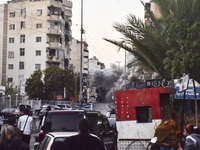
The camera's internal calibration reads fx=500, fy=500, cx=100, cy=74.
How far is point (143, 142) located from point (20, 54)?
7820 cm

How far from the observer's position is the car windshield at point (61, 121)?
14.5 meters

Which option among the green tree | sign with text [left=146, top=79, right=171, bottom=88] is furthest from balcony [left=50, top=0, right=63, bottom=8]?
sign with text [left=146, top=79, right=171, bottom=88]

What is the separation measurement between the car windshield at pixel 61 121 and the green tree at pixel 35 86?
6442cm

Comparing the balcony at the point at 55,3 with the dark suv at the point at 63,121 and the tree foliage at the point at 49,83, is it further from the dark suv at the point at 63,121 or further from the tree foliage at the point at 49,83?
the dark suv at the point at 63,121

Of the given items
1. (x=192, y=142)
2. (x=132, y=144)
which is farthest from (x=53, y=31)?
(x=192, y=142)

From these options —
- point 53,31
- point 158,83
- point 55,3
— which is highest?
point 55,3

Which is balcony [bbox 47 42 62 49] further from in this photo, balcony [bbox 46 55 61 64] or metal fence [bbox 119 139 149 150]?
metal fence [bbox 119 139 149 150]

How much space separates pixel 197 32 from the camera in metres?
15.0

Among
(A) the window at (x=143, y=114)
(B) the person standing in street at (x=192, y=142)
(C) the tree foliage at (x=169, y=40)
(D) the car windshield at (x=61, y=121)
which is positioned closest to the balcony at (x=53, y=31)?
(C) the tree foliage at (x=169, y=40)

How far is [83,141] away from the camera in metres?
7.10

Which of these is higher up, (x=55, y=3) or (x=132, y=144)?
(x=55, y=3)

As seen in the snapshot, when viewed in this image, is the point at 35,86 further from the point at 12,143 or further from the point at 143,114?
the point at 12,143

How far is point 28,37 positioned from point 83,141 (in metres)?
82.3

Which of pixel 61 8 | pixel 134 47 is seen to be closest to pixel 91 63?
pixel 61 8
